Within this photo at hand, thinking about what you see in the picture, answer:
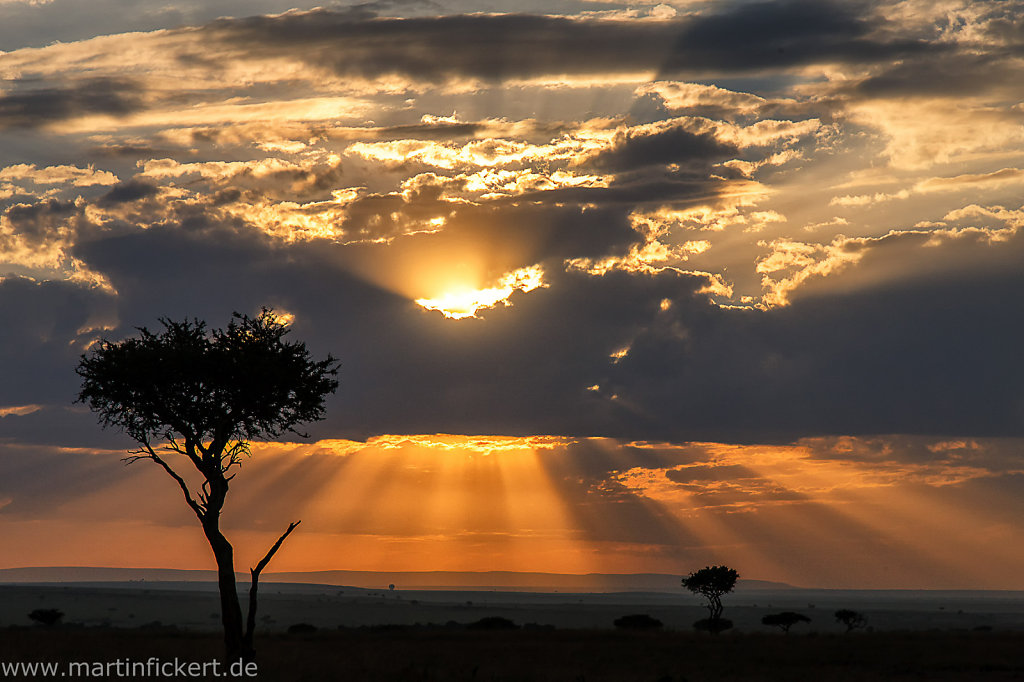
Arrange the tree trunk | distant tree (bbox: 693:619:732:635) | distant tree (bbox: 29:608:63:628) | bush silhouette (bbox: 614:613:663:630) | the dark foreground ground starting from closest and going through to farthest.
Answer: the tree trunk < the dark foreground ground < distant tree (bbox: 29:608:63:628) < distant tree (bbox: 693:619:732:635) < bush silhouette (bbox: 614:613:663:630)

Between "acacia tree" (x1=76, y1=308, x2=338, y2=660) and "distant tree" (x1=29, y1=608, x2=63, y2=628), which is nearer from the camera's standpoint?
"acacia tree" (x1=76, y1=308, x2=338, y2=660)

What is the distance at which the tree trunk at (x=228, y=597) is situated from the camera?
38.4 m

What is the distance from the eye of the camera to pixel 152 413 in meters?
41.8

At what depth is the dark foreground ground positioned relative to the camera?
136ft

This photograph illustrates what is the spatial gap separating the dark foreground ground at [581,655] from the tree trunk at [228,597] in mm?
1411

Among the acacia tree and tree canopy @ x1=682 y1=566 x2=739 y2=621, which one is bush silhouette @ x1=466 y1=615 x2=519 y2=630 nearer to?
tree canopy @ x1=682 y1=566 x2=739 y2=621

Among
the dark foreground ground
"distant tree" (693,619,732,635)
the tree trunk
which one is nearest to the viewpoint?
the tree trunk

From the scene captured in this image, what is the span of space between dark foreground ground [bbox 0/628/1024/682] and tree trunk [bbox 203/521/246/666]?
1.41m

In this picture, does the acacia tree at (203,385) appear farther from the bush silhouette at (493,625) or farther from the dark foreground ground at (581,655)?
the bush silhouette at (493,625)

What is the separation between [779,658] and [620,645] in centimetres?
1177

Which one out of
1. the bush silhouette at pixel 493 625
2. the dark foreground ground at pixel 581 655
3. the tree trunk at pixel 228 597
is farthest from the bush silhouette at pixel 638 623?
the tree trunk at pixel 228 597

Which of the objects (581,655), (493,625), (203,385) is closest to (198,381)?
(203,385)

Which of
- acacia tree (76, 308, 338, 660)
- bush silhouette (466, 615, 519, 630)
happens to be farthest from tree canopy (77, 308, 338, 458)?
bush silhouette (466, 615, 519, 630)

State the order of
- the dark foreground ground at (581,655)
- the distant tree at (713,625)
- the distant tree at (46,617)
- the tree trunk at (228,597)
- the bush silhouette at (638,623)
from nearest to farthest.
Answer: the tree trunk at (228,597) → the dark foreground ground at (581,655) → the distant tree at (46,617) → the distant tree at (713,625) → the bush silhouette at (638,623)
